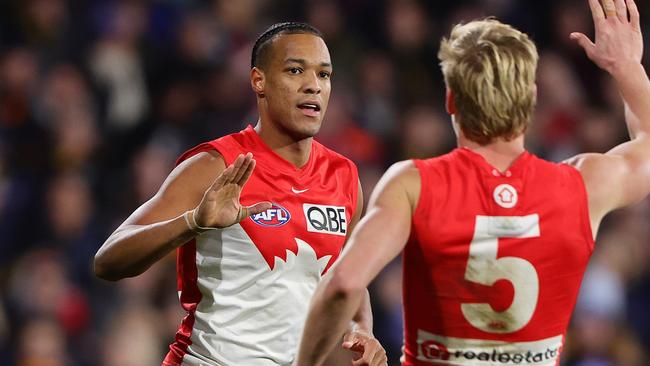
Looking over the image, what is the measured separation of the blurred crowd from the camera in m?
8.15

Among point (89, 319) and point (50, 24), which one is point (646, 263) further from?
point (50, 24)

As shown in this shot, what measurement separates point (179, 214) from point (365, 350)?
83 centimetres

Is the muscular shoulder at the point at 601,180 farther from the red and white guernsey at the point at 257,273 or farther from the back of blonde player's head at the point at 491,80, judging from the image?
the red and white guernsey at the point at 257,273

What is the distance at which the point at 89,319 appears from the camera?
26.9ft

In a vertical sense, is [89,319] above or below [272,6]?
below

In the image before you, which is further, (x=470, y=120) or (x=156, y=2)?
(x=156, y=2)

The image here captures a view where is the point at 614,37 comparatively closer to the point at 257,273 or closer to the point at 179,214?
the point at 257,273

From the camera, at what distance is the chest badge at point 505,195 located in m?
3.37

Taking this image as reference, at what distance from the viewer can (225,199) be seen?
3859 mm

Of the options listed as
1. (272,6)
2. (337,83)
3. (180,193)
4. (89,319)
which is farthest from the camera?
(272,6)

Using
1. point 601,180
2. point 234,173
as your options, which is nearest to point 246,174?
point 234,173

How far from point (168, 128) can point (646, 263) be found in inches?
152

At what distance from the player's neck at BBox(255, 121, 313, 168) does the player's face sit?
35 millimetres

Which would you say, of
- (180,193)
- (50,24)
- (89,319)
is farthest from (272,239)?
(50,24)
